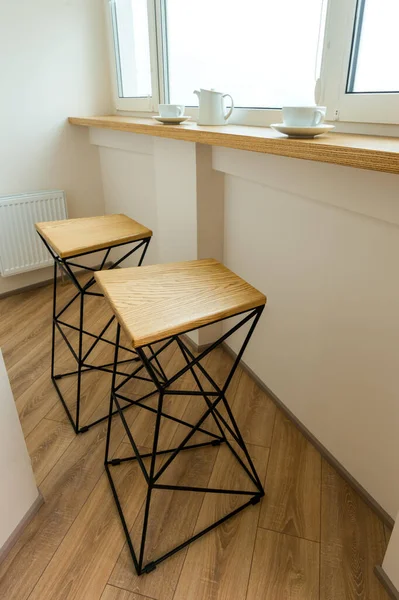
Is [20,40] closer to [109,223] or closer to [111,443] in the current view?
[109,223]

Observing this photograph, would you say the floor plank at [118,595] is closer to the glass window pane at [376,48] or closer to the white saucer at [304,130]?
the white saucer at [304,130]

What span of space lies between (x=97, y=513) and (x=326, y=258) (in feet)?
3.61

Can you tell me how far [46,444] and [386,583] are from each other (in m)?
1.20

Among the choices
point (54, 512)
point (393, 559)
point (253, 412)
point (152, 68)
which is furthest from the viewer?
point (152, 68)

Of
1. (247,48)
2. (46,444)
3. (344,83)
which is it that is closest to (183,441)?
(46,444)

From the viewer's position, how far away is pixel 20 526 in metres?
1.19

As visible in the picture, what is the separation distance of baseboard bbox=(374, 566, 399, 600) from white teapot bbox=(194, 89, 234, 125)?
60.9 inches

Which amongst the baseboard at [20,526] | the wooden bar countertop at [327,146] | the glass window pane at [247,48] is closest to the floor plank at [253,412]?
the baseboard at [20,526]

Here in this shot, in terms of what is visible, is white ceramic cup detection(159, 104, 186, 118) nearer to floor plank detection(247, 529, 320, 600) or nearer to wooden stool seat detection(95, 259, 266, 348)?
wooden stool seat detection(95, 259, 266, 348)

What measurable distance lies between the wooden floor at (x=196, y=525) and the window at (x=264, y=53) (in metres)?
1.17

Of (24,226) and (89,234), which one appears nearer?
(89,234)

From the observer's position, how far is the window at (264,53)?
3.62ft

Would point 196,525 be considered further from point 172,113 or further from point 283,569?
point 172,113

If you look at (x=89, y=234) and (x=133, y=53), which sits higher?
(x=133, y=53)
